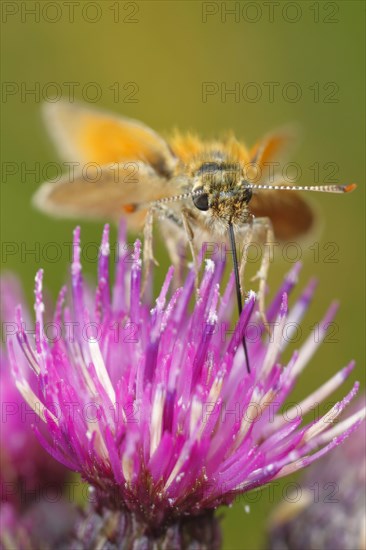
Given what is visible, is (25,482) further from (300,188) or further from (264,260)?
(300,188)

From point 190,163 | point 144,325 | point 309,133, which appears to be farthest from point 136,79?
point 144,325

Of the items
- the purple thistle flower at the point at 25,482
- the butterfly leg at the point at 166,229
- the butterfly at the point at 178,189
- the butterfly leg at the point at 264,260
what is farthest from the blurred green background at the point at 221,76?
the butterfly leg at the point at 264,260

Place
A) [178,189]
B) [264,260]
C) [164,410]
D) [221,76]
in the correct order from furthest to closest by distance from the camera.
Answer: [221,76] → [178,189] → [264,260] → [164,410]

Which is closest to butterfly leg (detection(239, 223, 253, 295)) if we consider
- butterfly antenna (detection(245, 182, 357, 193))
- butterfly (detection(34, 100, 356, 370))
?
butterfly (detection(34, 100, 356, 370))

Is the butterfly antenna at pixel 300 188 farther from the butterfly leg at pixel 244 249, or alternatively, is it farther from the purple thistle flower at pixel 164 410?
the purple thistle flower at pixel 164 410

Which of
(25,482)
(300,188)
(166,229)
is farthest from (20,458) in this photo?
(300,188)
